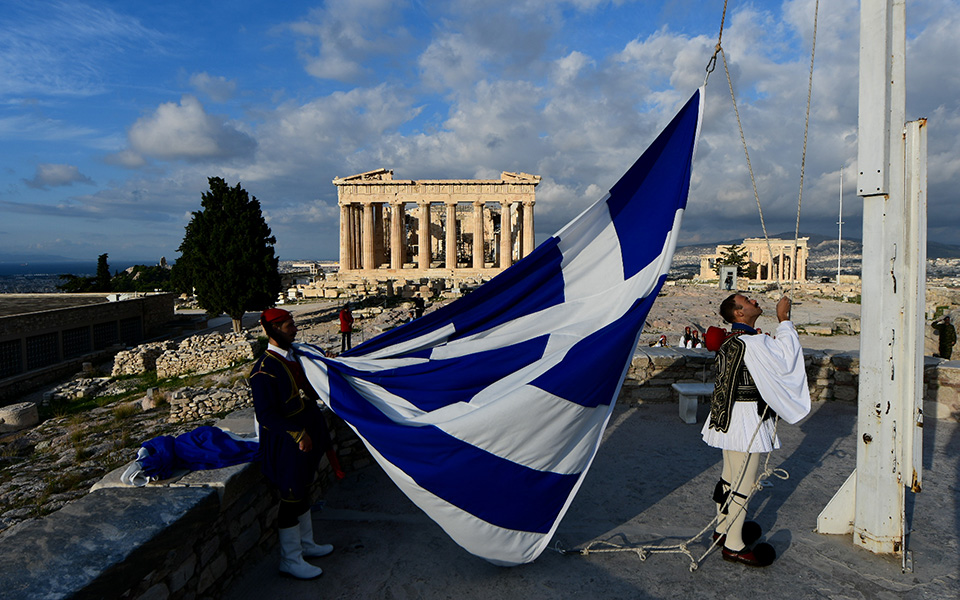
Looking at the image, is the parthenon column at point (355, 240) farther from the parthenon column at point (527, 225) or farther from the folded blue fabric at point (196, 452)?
the folded blue fabric at point (196, 452)

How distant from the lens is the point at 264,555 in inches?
145

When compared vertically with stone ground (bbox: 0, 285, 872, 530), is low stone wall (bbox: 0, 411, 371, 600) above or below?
above

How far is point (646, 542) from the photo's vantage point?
3.87m

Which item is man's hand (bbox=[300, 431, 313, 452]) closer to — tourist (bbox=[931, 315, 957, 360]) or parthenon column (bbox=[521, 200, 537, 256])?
tourist (bbox=[931, 315, 957, 360])

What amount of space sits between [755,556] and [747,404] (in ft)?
3.44

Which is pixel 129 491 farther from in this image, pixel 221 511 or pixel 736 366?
pixel 736 366

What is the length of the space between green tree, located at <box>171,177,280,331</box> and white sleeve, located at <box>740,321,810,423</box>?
21.3 meters

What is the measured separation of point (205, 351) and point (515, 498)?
15374 millimetres

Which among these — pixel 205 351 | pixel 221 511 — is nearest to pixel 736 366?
pixel 221 511

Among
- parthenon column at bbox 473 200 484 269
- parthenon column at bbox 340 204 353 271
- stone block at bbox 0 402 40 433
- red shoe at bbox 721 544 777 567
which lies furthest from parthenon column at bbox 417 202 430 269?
red shoe at bbox 721 544 777 567

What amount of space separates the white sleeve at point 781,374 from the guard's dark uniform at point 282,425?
9.86 ft

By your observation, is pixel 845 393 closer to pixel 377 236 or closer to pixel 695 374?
pixel 695 374

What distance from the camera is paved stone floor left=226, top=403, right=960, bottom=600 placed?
10.6ft

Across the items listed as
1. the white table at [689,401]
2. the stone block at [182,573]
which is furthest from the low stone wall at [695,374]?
the stone block at [182,573]
